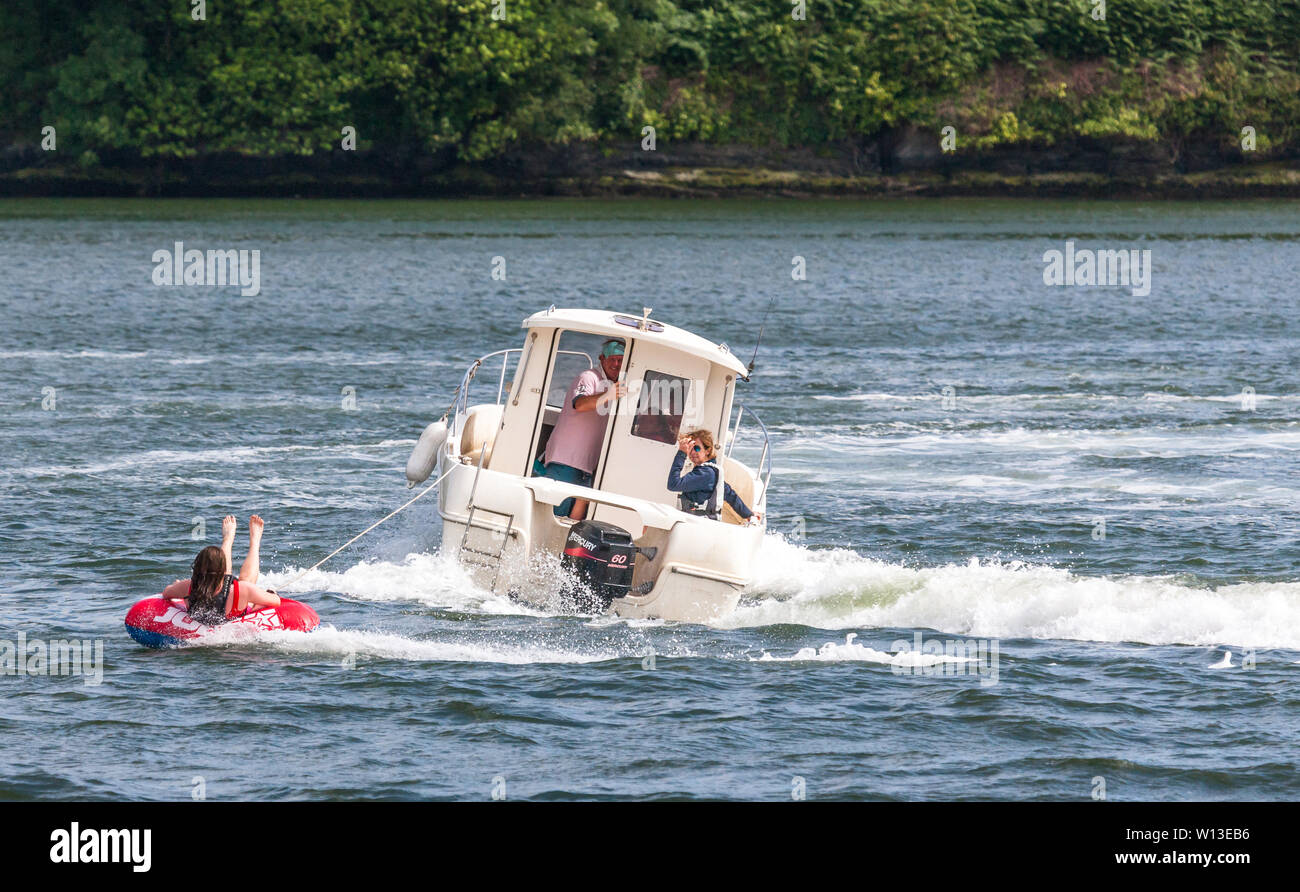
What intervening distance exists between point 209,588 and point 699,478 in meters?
4.74

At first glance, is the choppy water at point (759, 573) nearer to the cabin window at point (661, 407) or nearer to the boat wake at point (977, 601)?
the boat wake at point (977, 601)

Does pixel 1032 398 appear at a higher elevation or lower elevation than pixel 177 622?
higher

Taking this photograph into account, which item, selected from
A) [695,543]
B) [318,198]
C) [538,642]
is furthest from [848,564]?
[318,198]

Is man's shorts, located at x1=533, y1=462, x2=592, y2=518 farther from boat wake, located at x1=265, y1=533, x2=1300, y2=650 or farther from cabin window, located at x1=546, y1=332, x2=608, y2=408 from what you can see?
boat wake, located at x1=265, y1=533, x2=1300, y2=650

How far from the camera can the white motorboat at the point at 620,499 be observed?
1739cm

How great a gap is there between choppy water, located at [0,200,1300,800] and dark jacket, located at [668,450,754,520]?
112 cm

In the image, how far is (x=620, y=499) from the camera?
17672 mm

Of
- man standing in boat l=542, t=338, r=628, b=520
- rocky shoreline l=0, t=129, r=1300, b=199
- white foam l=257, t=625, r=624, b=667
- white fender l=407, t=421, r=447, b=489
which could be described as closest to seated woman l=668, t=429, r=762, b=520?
man standing in boat l=542, t=338, r=628, b=520

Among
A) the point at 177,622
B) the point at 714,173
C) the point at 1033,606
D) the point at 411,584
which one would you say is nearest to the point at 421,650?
the point at 411,584

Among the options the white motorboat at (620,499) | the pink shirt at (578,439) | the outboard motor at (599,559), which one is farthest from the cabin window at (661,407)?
the outboard motor at (599,559)

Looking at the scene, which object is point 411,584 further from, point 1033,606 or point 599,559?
point 1033,606

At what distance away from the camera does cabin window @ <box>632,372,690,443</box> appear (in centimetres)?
1883
